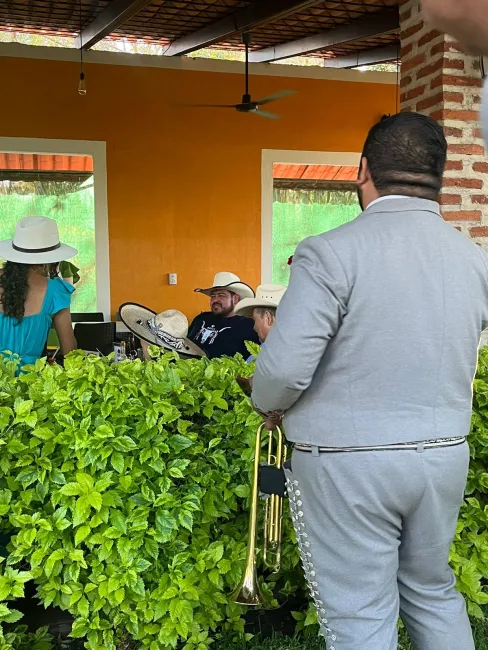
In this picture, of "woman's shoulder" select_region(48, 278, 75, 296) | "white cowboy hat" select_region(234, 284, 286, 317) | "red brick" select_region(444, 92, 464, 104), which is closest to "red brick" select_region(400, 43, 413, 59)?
"red brick" select_region(444, 92, 464, 104)

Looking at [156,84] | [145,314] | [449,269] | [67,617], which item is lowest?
[67,617]

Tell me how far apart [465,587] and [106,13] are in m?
5.87

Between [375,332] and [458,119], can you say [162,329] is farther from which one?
[375,332]

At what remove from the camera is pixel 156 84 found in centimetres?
847

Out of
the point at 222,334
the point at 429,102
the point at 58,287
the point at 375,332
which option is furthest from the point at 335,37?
the point at 375,332

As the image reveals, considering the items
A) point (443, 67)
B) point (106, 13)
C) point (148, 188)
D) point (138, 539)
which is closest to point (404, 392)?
point (138, 539)

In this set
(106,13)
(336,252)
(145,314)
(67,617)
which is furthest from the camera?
(106,13)

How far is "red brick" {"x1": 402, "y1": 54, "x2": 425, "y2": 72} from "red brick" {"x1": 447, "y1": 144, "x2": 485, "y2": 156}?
0.54 meters

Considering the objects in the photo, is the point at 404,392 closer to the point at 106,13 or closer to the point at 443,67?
the point at 443,67

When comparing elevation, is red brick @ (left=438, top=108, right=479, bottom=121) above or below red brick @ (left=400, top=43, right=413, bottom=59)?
below

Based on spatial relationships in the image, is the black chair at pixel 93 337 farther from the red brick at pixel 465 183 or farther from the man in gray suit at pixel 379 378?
the man in gray suit at pixel 379 378

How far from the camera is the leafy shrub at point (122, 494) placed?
237 centimetres

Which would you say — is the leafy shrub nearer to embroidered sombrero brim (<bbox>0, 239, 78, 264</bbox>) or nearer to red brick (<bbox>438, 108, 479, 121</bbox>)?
embroidered sombrero brim (<bbox>0, 239, 78, 264</bbox>)

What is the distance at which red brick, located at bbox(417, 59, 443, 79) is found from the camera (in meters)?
4.02
